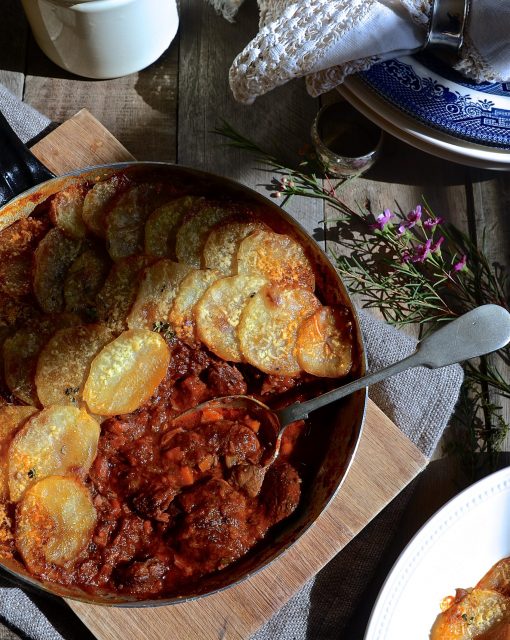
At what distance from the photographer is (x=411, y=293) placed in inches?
103

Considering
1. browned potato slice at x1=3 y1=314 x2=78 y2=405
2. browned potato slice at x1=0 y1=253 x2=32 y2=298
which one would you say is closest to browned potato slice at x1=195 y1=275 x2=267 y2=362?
browned potato slice at x1=3 y1=314 x2=78 y2=405

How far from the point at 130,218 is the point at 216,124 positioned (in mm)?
728

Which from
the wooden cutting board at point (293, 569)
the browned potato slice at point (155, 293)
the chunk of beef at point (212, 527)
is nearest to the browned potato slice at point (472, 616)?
the wooden cutting board at point (293, 569)

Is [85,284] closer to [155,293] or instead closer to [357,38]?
[155,293]

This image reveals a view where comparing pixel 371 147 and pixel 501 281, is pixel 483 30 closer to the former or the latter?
pixel 371 147

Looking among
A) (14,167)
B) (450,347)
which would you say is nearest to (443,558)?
(450,347)

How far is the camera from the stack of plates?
236 cm

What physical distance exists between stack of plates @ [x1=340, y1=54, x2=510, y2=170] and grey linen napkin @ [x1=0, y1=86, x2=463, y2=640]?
0.64 metres

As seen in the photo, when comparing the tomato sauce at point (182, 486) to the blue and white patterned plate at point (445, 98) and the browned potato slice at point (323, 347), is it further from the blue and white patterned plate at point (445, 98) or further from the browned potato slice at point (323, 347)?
the blue and white patterned plate at point (445, 98)

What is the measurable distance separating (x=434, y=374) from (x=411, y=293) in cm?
31

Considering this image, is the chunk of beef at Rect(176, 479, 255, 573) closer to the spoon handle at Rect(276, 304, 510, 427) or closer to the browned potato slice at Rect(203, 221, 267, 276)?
the spoon handle at Rect(276, 304, 510, 427)

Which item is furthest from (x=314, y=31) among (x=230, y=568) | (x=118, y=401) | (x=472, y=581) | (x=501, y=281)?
(x=472, y=581)

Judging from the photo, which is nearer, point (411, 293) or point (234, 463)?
point (234, 463)

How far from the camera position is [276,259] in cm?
220
